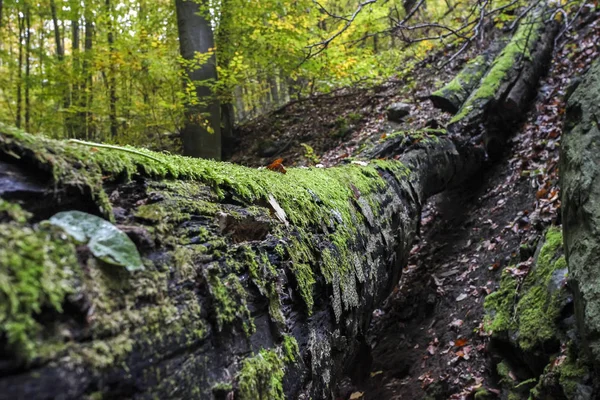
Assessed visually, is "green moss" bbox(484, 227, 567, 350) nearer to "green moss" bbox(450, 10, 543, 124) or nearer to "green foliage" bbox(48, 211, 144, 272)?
"green foliage" bbox(48, 211, 144, 272)

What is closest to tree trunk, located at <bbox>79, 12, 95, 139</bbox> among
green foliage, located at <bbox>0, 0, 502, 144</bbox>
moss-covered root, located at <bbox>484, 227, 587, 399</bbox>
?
green foliage, located at <bbox>0, 0, 502, 144</bbox>

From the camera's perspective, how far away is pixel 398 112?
339 inches

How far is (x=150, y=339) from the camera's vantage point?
1.09 m

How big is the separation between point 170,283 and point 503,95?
265 inches

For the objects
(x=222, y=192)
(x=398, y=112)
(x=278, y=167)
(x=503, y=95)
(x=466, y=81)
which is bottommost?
(x=222, y=192)

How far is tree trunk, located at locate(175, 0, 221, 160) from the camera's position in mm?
8023

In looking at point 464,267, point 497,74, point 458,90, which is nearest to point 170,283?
point 464,267

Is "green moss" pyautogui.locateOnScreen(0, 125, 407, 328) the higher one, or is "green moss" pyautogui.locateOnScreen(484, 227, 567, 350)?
"green moss" pyautogui.locateOnScreen(0, 125, 407, 328)

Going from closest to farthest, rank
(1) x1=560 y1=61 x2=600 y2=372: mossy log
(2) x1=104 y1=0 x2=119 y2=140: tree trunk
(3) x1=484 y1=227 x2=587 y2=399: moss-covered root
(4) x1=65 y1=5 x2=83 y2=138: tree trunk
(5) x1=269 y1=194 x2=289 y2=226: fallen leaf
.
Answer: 1. (5) x1=269 y1=194 x2=289 y2=226: fallen leaf
2. (1) x1=560 y1=61 x2=600 y2=372: mossy log
3. (3) x1=484 y1=227 x2=587 y2=399: moss-covered root
4. (4) x1=65 y1=5 x2=83 y2=138: tree trunk
5. (2) x1=104 y1=0 x2=119 y2=140: tree trunk

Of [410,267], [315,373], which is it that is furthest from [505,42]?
[315,373]

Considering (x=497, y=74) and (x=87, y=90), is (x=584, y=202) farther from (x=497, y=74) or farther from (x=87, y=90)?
(x=87, y=90)

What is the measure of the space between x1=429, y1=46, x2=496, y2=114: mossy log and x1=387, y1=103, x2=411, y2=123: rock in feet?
4.07

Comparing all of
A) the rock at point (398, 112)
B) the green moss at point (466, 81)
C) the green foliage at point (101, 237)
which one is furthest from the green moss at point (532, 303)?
the rock at point (398, 112)

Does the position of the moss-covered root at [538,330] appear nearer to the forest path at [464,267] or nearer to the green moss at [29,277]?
the forest path at [464,267]
